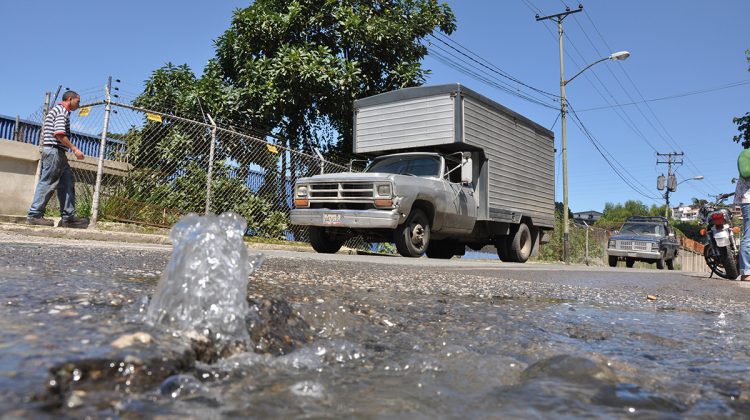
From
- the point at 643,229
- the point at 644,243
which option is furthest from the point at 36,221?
the point at 643,229

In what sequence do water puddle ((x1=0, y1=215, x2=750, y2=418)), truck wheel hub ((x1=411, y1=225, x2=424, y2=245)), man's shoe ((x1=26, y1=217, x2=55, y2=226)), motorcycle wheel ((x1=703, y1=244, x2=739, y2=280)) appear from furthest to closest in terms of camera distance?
truck wheel hub ((x1=411, y1=225, x2=424, y2=245)) → motorcycle wheel ((x1=703, y1=244, x2=739, y2=280)) → man's shoe ((x1=26, y1=217, x2=55, y2=226)) → water puddle ((x1=0, y1=215, x2=750, y2=418))

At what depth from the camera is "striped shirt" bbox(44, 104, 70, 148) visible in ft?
23.4

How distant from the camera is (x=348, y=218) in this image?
823 centimetres

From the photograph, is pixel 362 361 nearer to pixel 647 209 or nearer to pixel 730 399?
pixel 730 399

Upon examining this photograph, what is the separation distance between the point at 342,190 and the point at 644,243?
1475 centimetres

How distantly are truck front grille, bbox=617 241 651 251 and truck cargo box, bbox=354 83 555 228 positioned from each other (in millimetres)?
8946

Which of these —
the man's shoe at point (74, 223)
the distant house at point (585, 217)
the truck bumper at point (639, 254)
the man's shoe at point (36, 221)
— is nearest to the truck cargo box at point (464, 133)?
the man's shoe at point (74, 223)

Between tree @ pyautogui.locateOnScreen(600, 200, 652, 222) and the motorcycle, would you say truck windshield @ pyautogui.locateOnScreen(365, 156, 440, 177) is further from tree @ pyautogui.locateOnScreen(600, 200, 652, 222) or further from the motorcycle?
tree @ pyautogui.locateOnScreen(600, 200, 652, 222)

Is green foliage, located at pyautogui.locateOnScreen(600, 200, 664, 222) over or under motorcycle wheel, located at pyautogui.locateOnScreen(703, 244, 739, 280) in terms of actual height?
over

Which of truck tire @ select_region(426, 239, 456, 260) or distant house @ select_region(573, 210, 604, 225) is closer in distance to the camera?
truck tire @ select_region(426, 239, 456, 260)

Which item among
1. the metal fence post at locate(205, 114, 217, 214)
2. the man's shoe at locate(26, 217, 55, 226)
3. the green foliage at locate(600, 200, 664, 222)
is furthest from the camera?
the green foliage at locate(600, 200, 664, 222)

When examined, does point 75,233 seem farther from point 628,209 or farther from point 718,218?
point 628,209

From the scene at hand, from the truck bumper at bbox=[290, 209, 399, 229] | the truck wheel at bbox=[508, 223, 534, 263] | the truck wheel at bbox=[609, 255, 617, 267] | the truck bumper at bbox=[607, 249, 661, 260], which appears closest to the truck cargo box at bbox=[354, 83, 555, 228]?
the truck wheel at bbox=[508, 223, 534, 263]

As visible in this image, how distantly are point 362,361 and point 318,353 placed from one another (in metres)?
0.13
